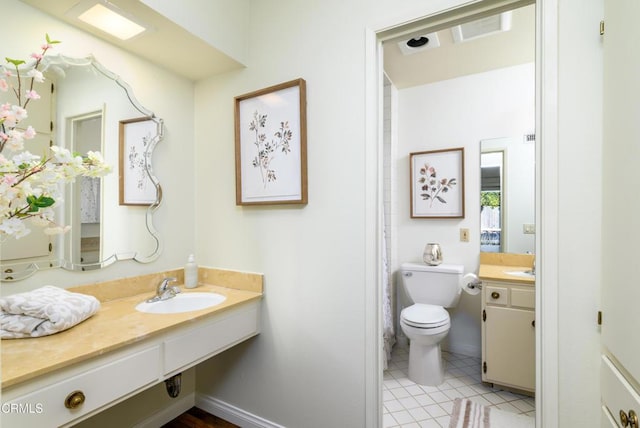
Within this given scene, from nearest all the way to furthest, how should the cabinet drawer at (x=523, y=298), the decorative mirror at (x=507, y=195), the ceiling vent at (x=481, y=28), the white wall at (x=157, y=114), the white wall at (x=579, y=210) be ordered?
the white wall at (x=579, y=210)
the white wall at (x=157, y=114)
the ceiling vent at (x=481, y=28)
the cabinet drawer at (x=523, y=298)
the decorative mirror at (x=507, y=195)

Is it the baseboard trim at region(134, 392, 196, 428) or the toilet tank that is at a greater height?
the toilet tank

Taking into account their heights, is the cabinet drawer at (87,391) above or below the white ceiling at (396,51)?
below

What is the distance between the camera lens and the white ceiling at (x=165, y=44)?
1338mm

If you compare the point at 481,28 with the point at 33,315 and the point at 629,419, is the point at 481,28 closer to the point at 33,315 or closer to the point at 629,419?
the point at 629,419

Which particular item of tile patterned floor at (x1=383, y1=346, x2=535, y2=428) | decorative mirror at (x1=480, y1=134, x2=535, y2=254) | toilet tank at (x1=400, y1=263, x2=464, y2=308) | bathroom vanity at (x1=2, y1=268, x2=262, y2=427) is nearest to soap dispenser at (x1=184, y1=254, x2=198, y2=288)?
bathroom vanity at (x1=2, y1=268, x2=262, y2=427)

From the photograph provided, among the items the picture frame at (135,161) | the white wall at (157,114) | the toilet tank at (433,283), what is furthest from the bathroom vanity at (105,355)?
the toilet tank at (433,283)

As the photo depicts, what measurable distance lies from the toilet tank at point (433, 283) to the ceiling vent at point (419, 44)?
5.52 ft

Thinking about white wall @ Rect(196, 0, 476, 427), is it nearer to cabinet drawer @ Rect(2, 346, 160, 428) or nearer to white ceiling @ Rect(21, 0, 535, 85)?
white ceiling @ Rect(21, 0, 535, 85)

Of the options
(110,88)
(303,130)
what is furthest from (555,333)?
(110,88)

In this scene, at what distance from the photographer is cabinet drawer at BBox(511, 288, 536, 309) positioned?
2.04 metres

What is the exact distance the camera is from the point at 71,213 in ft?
4.86

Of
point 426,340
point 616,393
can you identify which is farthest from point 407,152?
point 616,393

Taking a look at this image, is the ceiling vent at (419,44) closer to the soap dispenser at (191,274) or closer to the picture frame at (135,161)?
the picture frame at (135,161)

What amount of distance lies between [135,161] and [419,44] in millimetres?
1972
